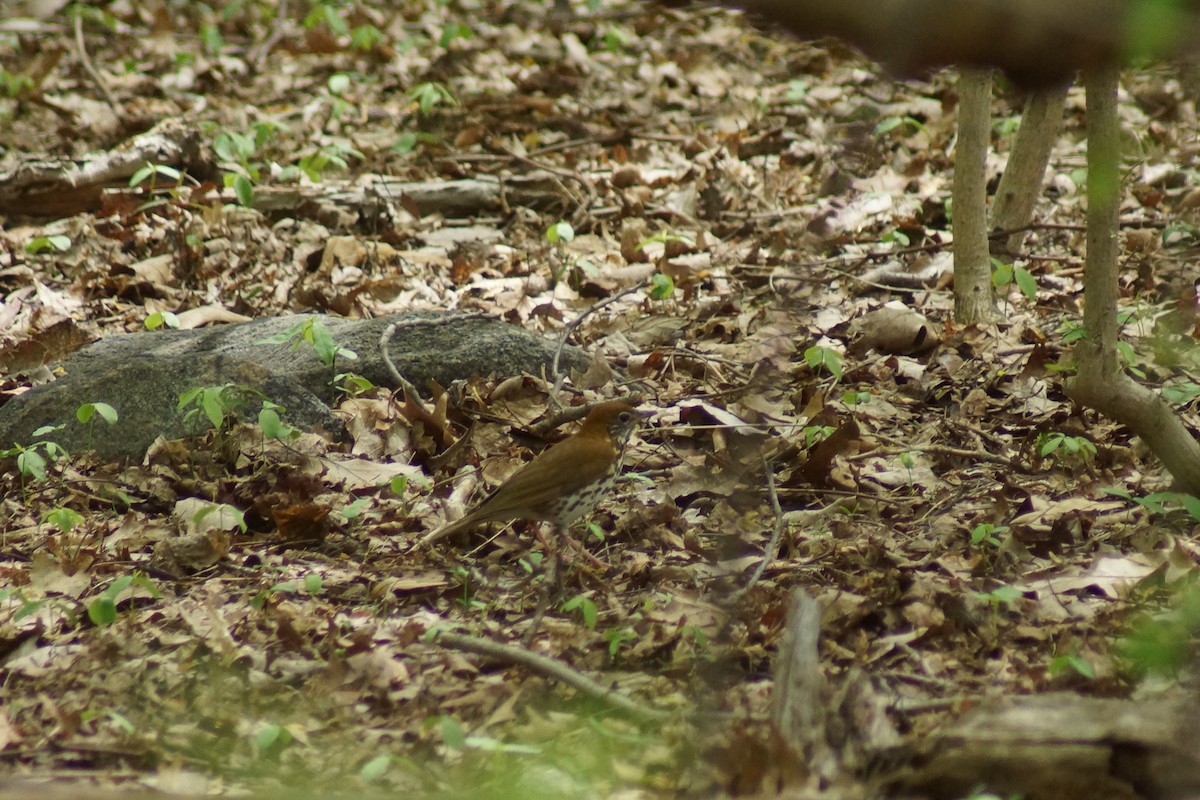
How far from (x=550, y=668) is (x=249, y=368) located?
96.4 inches

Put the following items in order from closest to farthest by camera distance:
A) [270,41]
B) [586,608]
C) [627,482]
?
[586,608] → [627,482] → [270,41]

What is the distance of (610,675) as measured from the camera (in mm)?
3406

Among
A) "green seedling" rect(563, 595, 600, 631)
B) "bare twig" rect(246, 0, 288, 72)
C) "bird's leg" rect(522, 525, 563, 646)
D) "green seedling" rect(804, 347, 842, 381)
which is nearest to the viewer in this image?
"green seedling" rect(563, 595, 600, 631)

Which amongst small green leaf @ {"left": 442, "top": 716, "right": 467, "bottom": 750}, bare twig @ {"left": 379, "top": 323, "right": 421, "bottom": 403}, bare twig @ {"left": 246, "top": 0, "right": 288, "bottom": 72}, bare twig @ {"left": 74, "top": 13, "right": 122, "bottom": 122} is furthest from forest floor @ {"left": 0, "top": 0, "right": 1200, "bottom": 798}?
bare twig @ {"left": 246, "top": 0, "right": 288, "bottom": 72}

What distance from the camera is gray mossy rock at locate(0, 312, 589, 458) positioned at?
5000mm

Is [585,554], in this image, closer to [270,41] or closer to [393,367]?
[393,367]

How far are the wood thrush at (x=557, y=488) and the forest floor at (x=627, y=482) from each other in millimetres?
227

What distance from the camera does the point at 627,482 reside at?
4.77 meters

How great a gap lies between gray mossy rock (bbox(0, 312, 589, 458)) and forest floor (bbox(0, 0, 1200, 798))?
0.16 m

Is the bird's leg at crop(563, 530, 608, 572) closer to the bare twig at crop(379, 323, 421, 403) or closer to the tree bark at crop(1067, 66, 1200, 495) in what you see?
the bare twig at crop(379, 323, 421, 403)

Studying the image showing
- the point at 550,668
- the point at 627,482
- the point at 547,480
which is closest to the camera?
the point at 550,668

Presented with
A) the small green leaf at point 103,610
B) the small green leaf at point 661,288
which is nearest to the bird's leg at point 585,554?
the small green leaf at point 103,610

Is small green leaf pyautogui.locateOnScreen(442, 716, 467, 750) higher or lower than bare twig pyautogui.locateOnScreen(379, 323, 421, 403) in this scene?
lower

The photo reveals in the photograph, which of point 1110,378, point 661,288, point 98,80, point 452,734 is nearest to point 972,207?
point 661,288
